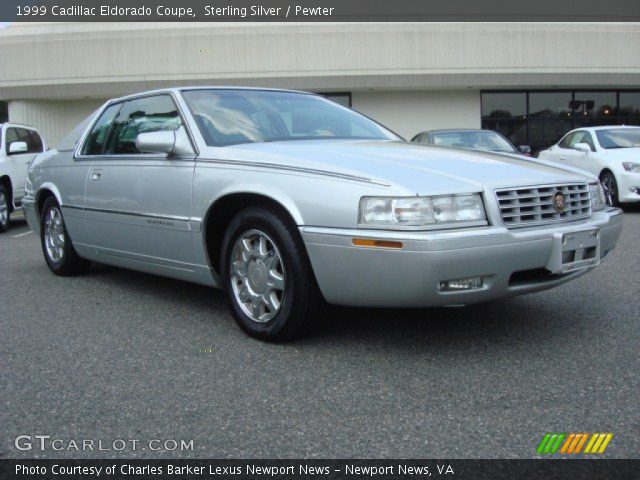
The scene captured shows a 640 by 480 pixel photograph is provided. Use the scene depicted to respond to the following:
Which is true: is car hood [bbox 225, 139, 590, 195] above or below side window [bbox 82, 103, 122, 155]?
below

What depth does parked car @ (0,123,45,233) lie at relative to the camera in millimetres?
10555

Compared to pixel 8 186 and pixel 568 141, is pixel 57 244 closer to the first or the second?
pixel 8 186

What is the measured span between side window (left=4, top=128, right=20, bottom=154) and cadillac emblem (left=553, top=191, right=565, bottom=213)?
371 inches

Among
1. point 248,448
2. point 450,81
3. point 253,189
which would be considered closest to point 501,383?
point 248,448

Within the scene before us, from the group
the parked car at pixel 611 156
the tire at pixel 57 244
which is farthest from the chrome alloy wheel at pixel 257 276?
the parked car at pixel 611 156

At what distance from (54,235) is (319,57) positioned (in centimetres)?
1686

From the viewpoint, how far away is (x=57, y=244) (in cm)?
601

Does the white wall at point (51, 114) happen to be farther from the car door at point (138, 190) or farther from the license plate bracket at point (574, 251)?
the license plate bracket at point (574, 251)

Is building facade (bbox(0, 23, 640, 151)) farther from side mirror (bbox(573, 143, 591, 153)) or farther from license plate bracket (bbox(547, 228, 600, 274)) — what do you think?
license plate bracket (bbox(547, 228, 600, 274))

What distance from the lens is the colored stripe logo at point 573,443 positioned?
8.08ft

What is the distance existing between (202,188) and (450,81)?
755 inches

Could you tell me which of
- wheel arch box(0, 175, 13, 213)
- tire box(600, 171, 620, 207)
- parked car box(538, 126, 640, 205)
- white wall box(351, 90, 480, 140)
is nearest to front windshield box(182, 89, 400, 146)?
parked car box(538, 126, 640, 205)

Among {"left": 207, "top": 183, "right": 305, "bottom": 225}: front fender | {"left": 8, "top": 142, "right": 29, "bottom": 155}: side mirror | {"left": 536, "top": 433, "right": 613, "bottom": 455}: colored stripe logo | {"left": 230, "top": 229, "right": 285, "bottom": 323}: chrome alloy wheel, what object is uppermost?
{"left": 8, "top": 142, "right": 29, "bottom": 155}: side mirror

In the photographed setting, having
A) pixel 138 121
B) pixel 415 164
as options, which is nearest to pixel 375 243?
pixel 415 164
